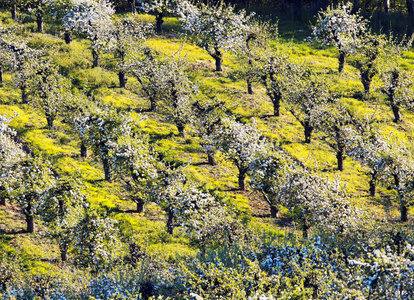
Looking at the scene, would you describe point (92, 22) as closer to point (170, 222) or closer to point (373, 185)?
point (170, 222)

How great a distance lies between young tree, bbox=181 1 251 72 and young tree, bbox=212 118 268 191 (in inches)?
752

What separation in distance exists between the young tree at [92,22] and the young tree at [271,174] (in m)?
27.9

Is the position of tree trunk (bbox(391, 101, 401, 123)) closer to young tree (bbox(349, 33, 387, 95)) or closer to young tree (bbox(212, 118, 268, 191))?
young tree (bbox(349, 33, 387, 95))

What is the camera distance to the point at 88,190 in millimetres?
35844

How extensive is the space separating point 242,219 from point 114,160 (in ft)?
34.5

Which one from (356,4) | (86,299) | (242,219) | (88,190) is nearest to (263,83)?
(242,219)

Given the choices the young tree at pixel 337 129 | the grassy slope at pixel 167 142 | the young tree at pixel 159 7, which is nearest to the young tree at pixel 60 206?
the grassy slope at pixel 167 142

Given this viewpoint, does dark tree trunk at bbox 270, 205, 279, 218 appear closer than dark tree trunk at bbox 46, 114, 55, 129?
Yes

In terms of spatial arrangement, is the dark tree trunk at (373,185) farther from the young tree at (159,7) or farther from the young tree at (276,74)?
the young tree at (159,7)

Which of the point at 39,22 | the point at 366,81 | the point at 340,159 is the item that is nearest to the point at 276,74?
the point at 366,81

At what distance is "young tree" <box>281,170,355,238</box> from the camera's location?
90.2 feet

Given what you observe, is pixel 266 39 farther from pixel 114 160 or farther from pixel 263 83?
pixel 114 160

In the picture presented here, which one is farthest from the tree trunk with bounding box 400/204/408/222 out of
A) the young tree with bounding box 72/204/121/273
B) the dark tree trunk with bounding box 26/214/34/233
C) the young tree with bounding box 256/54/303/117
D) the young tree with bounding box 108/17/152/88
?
the young tree with bounding box 108/17/152/88

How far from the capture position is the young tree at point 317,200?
27484 mm
